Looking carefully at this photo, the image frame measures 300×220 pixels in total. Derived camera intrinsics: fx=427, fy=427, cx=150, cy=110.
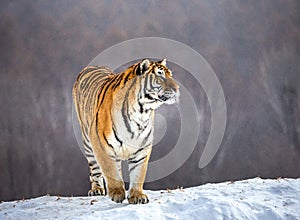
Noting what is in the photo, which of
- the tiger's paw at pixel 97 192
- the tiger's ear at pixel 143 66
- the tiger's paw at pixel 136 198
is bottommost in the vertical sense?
the tiger's paw at pixel 97 192

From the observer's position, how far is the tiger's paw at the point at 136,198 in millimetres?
4856

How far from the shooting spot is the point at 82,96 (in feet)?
21.4

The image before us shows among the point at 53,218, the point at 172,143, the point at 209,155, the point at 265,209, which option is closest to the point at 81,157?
the point at 172,143

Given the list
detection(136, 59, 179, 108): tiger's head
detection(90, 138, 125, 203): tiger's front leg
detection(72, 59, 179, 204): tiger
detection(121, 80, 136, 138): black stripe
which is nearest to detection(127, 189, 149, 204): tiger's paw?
detection(72, 59, 179, 204): tiger

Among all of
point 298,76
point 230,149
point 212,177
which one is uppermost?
point 298,76

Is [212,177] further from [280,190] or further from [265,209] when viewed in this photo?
[265,209]

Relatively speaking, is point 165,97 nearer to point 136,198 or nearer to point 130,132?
point 130,132

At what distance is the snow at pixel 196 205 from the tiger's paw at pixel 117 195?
0.07 meters

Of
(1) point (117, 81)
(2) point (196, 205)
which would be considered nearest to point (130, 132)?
(1) point (117, 81)

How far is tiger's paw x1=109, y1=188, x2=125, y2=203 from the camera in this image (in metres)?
4.93

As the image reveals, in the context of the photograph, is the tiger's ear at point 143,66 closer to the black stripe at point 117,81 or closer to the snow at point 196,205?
the black stripe at point 117,81

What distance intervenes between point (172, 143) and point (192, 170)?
0.90 m

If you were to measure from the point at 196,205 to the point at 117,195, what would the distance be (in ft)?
3.15

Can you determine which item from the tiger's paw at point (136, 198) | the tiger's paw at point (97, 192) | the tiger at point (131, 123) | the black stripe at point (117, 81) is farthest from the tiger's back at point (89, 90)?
the tiger's paw at point (136, 198)
